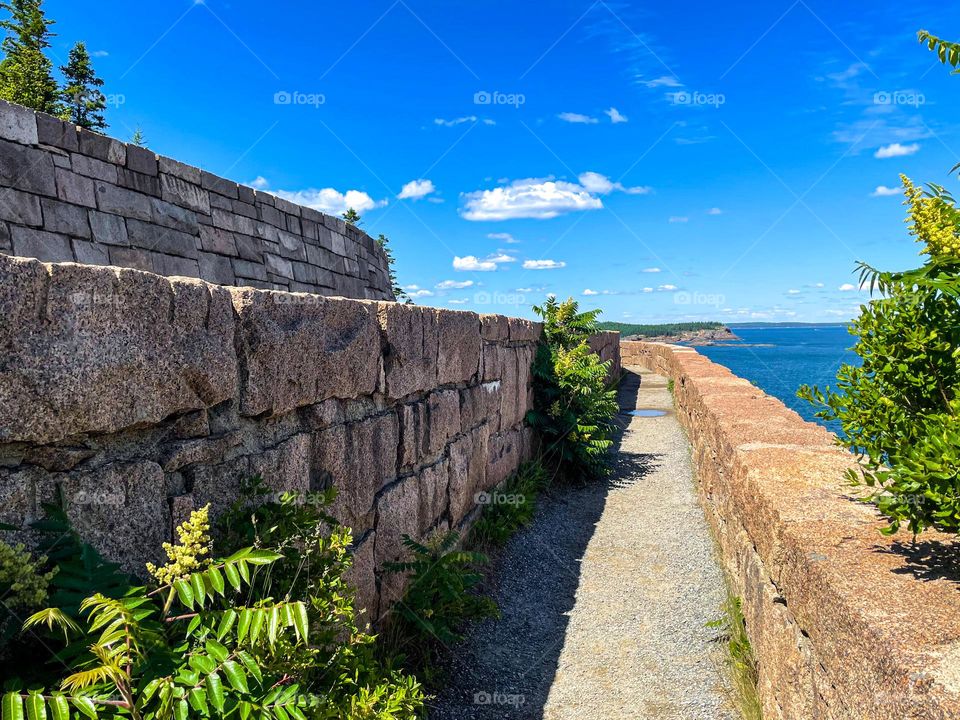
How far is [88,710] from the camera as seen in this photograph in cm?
123

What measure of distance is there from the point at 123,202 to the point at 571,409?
505cm

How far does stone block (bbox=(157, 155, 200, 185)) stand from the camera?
16.9 ft

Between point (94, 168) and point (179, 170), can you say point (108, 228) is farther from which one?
point (179, 170)

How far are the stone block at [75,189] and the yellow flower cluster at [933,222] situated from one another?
191 inches

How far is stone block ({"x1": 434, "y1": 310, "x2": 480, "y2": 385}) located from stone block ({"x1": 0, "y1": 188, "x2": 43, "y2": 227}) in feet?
8.80

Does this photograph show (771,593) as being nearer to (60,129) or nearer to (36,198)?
(36,198)

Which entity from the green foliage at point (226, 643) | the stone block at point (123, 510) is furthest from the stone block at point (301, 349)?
the stone block at point (123, 510)

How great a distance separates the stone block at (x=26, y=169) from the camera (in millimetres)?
3908

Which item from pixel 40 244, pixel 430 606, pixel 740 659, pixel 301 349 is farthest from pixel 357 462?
pixel 40 244

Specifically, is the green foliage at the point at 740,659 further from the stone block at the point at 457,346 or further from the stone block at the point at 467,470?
the stone block at the point at 457,346

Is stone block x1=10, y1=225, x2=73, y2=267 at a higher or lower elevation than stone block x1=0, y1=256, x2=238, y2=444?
higher

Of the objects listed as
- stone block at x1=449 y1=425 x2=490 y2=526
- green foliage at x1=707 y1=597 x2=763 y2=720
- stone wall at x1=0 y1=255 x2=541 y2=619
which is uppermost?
stone wall at x1=0 y1=255 x2=541 y2=619

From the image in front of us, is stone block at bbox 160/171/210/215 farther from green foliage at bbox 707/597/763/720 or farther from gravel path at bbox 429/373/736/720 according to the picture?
green foliage at bbox 707/597/763/720

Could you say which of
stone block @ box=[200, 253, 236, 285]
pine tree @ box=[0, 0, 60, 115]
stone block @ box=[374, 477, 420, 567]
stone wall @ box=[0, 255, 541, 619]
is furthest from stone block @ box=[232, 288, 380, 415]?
pine tree @ box=[0, 0, 60, 115]
